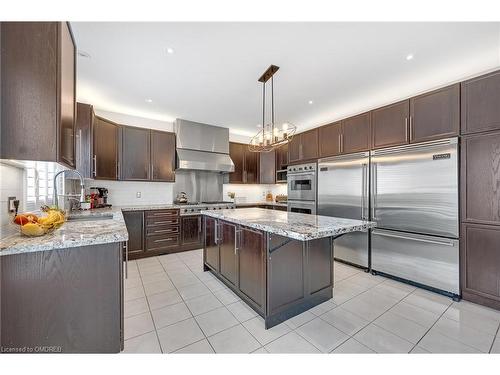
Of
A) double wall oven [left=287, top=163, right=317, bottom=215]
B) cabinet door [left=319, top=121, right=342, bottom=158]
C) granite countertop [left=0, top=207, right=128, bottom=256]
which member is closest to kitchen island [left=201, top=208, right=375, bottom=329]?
granite countertop [left=0, top=207, right=128, bottom=256]

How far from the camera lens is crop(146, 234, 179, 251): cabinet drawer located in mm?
3717

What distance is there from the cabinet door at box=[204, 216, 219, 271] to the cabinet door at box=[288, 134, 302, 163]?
236cm

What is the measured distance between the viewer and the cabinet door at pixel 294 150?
430 centimetres

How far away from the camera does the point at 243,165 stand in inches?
205

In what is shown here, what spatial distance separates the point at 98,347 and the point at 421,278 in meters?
3.30

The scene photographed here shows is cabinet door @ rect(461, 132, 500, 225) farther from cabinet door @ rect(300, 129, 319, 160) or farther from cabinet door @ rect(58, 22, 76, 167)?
cabinet door @ rect(58, 22, 76, 167)

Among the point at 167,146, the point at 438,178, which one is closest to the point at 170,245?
the point at 167,146

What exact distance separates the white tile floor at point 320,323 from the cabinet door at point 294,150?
2524 mm

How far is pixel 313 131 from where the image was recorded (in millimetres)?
3969

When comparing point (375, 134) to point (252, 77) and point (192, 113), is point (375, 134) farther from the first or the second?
point (192, 113)

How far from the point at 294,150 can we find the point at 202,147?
6.45 feet

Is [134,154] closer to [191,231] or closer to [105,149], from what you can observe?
[105,149]

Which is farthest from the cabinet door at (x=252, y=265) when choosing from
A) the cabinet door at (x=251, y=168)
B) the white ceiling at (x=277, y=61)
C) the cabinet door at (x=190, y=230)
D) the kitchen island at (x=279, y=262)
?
the cabinet door at (x=251, y=168)

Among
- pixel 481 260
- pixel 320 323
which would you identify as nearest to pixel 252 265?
pixel 320 323
